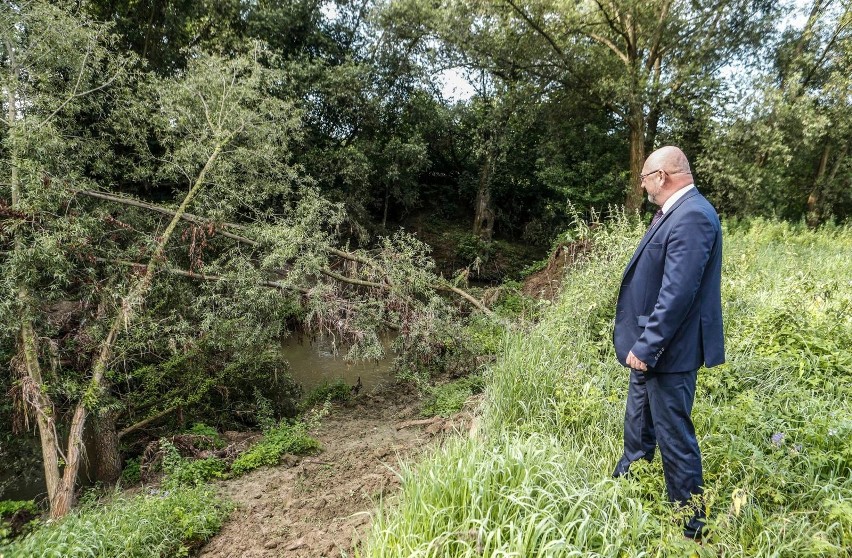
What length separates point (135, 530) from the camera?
327cm

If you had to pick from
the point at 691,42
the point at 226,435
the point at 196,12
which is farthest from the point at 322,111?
the point at 691,42

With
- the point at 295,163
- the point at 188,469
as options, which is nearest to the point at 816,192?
the point at 295,163

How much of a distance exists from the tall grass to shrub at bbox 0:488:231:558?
1835 millimetres

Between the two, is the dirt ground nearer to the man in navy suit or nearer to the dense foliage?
the dense foliage

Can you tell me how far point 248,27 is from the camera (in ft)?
32.3

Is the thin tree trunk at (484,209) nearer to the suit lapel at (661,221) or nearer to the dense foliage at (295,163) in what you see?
the dense foliage at (295,163)

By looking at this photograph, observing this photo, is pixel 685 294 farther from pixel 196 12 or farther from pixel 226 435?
pixel 196 12

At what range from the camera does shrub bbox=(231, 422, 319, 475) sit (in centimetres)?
487

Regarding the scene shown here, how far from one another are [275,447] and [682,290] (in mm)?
4580

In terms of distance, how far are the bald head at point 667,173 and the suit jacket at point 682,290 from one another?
100 millimetres

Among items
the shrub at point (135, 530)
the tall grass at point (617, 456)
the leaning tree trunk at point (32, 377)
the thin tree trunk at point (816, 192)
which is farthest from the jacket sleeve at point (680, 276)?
the thin tree trunk at point (816, 192)

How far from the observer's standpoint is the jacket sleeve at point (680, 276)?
2.06 meters

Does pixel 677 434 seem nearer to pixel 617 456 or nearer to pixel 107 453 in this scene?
pixel 617 456

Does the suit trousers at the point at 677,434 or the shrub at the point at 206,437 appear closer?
the suit trousers at the point at 677,434
